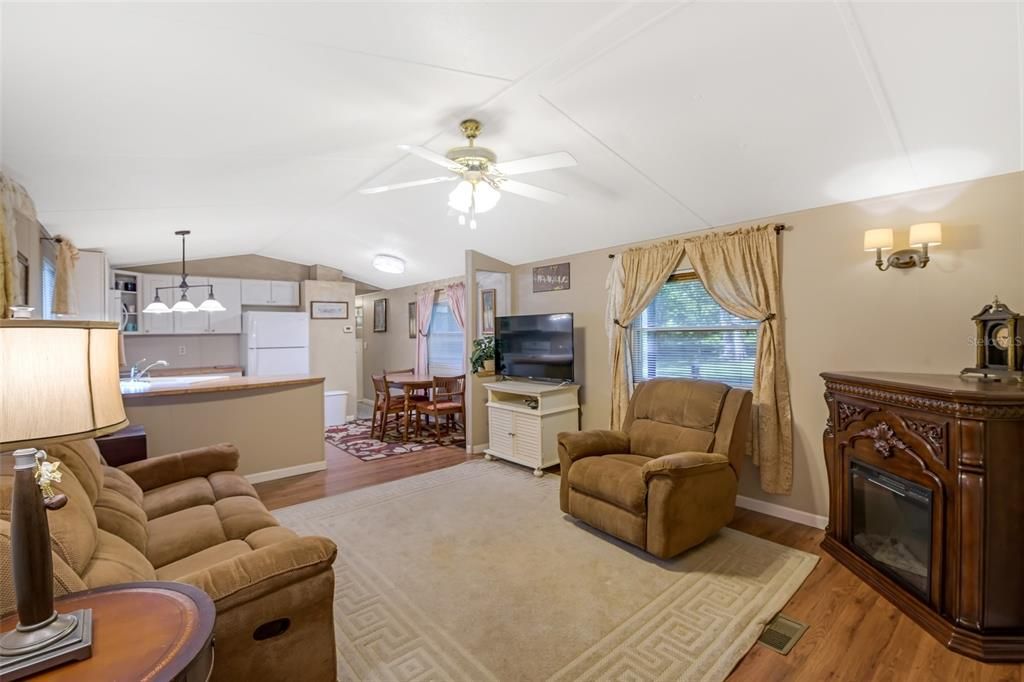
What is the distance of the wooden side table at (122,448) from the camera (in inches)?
115

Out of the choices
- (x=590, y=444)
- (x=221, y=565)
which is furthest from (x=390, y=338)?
(x=221, y=565)

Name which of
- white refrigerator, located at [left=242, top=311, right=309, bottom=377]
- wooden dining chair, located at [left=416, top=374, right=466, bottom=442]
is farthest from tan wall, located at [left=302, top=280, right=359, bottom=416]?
wooden dining chair, located at [left=416, top=374, right=466, bottom=442]

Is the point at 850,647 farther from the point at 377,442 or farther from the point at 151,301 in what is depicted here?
the point at 151,301

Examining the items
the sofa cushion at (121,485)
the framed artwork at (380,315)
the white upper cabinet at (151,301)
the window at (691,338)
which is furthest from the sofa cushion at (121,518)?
the framed artwork at (380,315)

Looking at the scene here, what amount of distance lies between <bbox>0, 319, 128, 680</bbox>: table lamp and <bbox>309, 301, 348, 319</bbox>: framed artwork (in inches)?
258

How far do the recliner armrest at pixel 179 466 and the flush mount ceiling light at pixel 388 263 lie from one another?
3.66 meters

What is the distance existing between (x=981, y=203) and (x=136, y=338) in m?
8.68

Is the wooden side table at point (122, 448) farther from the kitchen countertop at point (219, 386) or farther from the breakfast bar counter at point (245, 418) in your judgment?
the breakfast bar counter at point (245, 418)

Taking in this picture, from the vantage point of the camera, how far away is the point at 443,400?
606 centimetres

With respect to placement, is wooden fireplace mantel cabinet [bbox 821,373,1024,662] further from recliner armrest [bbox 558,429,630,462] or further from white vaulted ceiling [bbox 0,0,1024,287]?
recliner armrest [bbox 558,429,630,462]

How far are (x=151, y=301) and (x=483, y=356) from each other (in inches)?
184

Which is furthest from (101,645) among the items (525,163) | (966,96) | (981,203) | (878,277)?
(981,203)

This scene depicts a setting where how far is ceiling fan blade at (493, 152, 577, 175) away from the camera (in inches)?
90.0

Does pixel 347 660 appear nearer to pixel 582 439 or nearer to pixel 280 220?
pixel 582 439
